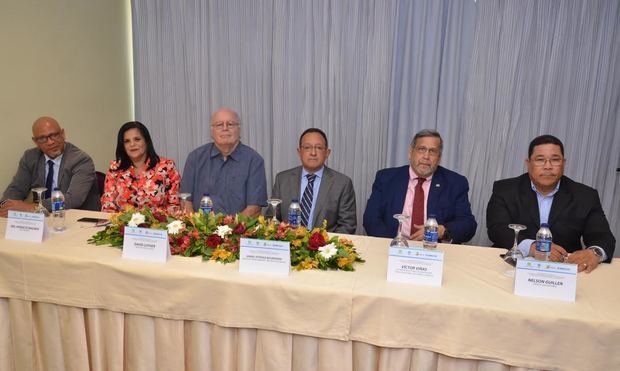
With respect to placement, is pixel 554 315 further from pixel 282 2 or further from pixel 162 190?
pixel 282 2

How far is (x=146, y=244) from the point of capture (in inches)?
67.6

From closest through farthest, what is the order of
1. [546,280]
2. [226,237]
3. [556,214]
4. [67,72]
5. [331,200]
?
1. [546,280]
2. [226,237]
3. [556,214]
4. [331,200]
5. [67,72]

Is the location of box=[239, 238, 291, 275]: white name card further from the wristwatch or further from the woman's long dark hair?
the woman's long dark hair

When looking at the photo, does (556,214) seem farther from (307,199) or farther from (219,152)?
(219,152)

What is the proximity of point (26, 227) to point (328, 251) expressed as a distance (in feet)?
4.70

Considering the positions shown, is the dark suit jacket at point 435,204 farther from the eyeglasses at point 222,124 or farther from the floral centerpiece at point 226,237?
the eyeglasses at point 222,124

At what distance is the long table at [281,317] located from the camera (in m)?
1.36

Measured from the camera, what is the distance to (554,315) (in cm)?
132

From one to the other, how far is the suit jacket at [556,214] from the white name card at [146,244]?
5.76 feet

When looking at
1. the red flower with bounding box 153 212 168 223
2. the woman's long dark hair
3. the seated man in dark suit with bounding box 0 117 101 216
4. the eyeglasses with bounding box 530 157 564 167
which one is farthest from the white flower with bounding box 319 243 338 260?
the seated man in dark suit with bounding box 0 117 101 216

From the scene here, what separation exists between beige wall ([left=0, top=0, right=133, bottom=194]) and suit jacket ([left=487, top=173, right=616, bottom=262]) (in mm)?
3479

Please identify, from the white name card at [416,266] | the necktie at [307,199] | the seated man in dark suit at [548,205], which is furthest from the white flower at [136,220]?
the seated man in dark suit at [548,205]

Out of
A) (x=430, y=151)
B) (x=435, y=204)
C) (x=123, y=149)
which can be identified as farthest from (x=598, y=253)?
(x=123, y=149)

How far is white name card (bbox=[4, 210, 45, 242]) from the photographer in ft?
6.26
